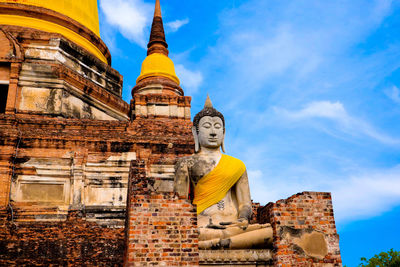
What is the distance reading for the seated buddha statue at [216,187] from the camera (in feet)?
19.2

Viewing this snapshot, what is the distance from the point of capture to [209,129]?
23.3ft

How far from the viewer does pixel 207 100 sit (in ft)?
24.6

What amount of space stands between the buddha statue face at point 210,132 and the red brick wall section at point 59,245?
11.7 ft

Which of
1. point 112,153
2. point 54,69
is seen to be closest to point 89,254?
point 112,153

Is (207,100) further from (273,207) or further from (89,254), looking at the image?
(89,254)

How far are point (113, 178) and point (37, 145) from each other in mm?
2317

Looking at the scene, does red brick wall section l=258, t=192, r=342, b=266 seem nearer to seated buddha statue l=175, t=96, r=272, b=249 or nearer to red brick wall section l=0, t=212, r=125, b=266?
seated buddha statue l=175, t=96, r=272, b=249

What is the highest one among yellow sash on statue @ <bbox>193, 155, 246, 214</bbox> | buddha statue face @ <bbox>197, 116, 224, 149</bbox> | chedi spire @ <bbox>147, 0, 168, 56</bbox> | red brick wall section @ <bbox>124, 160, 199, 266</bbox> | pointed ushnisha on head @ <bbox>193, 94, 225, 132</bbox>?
chedi spire @ <bbox>147, 0, 168, 56</bbox>

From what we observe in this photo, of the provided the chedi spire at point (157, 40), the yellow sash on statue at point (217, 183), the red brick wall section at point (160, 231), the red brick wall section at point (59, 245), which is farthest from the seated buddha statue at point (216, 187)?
the chedi spire at point (157, 40)

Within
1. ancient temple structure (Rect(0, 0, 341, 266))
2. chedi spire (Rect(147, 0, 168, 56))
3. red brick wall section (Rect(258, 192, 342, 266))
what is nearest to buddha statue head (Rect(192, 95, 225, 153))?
ancient temple structure (Rect(0, 0, 341, 266))

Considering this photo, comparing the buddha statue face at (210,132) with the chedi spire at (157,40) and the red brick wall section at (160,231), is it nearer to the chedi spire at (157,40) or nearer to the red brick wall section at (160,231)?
the red brick wall section at (160,231)

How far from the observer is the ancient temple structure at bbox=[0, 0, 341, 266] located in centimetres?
571

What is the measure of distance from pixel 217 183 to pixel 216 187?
0.07m

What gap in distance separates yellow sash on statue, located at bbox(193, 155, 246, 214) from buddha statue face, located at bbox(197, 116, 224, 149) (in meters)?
0.36
